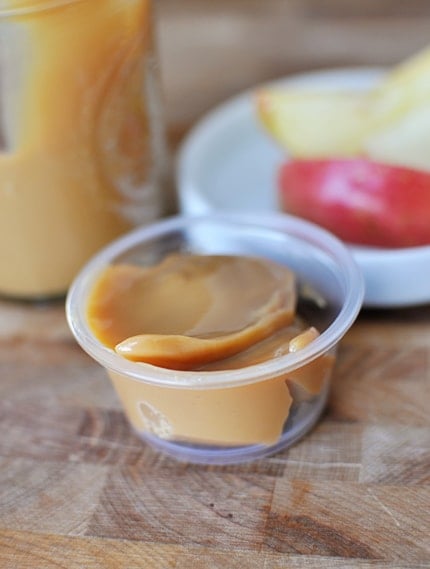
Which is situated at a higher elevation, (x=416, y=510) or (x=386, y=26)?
(x=386, y=26)

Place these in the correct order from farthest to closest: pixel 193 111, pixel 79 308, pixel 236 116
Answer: pixel 193 111 → pixel 236 116 → pixel 79 308

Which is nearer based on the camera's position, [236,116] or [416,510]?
[416,510]

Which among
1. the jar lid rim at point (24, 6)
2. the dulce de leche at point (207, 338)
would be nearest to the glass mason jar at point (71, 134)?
the jar lid rim at point (24, 6)

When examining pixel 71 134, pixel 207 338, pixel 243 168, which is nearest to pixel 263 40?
pixel 243 168

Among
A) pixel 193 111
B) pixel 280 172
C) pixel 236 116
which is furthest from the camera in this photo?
pixel 193 111

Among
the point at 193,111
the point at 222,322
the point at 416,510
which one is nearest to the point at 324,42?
the point at 193,111

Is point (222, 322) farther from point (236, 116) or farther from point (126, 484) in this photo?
point (236, 116)
